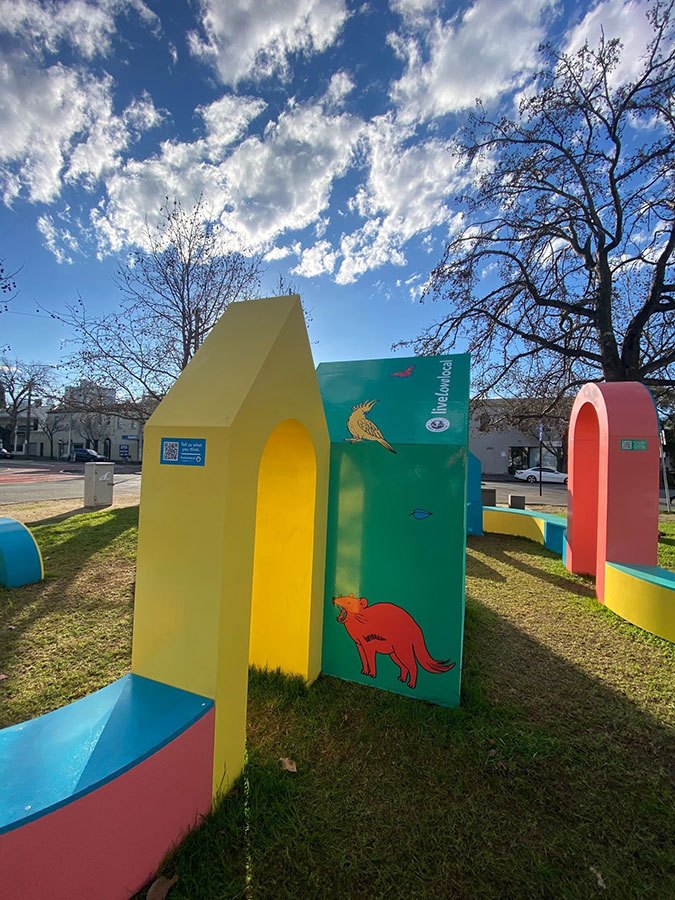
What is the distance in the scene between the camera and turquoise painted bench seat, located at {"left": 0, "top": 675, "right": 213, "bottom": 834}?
1410 millimetres

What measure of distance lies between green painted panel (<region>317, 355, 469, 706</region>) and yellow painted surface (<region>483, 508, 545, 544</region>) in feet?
24.0

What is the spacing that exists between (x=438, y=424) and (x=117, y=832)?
Result: 3042 millimetres

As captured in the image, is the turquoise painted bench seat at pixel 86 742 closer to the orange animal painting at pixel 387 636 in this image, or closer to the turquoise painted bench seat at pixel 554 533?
the orange animal painting at pixel 387 636

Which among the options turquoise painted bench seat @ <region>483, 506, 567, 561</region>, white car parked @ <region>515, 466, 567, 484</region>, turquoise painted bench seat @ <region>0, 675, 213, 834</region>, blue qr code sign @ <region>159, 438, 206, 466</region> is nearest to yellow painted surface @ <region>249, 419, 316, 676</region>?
blue qr code sign @ <region>159, 438, 206, 466</region>

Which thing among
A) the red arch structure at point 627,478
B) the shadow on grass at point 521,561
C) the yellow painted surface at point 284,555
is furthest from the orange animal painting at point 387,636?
the shadow on grass at point 521,561

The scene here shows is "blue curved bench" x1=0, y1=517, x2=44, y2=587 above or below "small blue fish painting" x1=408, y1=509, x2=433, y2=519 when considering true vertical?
below

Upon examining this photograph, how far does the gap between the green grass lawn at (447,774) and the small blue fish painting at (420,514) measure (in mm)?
1445

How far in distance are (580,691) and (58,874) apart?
3.77m

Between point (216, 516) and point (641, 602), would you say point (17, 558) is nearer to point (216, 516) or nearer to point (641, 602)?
point (216, 516)

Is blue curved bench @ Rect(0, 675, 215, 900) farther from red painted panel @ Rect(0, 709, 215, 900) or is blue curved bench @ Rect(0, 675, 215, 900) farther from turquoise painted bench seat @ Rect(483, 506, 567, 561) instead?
turquoise painted bench seat @ Rect(483, 506, 567, 561)

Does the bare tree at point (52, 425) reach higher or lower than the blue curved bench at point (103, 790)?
higher

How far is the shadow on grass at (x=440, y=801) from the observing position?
183 cm

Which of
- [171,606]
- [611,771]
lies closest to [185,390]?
[171,606]

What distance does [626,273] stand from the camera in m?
11.2
